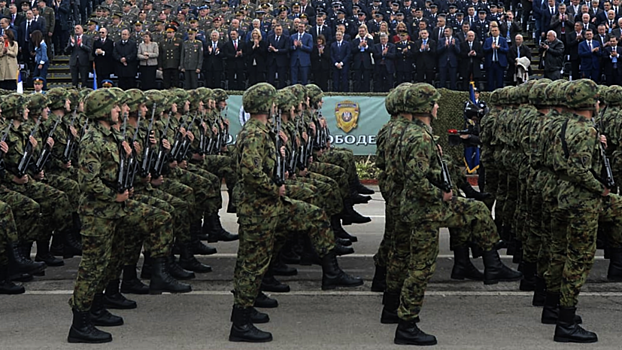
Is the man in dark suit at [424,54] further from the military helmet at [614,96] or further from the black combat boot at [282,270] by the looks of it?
the black combat boot at [282,270]

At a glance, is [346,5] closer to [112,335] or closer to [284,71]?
[284,71]

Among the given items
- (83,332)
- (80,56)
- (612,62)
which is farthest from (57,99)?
(612,62)

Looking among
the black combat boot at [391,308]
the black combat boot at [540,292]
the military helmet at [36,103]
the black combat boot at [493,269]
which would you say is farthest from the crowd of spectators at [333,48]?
the black combat boot at [391,308]

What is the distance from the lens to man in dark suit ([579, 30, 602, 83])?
20.4m

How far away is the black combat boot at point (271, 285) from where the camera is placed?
368 inches

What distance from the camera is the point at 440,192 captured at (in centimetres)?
733

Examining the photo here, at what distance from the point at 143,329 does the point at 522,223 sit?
4.43 meters

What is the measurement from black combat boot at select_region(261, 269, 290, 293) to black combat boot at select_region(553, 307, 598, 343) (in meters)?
3.00

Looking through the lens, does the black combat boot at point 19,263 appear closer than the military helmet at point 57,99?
Yes

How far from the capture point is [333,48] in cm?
2058

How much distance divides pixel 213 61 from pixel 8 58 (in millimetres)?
4701

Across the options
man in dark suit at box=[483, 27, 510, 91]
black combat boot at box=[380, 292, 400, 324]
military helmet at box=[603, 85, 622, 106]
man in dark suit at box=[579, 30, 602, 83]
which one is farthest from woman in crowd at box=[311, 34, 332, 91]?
black combat boot at box=[380, 292, 400, 324]

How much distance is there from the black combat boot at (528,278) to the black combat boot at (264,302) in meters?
2.56

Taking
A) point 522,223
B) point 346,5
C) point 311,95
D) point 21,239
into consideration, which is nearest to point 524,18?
point 346,5
